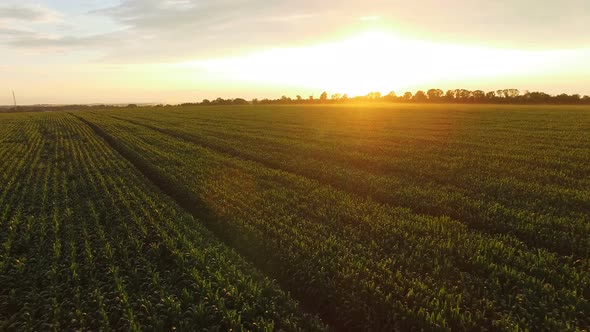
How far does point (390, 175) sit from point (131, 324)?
53.7 ft

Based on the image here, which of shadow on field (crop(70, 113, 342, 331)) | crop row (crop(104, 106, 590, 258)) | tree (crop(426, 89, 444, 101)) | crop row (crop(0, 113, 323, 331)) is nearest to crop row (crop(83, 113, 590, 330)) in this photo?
shadow on field (crop(70, 113, 342, 331))

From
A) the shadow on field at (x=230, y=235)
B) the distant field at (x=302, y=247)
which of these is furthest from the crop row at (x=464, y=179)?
the shadow on field at (x=230, y=235)

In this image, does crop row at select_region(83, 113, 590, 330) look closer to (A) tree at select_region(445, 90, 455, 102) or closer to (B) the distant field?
(B) the distant field

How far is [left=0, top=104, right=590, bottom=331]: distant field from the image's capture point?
8.12 m

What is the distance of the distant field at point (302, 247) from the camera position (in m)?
8.12

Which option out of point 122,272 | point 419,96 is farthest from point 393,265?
point 419,96

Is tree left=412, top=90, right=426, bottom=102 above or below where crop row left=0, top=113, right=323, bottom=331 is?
above

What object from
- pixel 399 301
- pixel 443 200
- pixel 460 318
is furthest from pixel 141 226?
pixel 443 200

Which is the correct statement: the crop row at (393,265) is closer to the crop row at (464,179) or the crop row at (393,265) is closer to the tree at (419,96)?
the crop row at (464,179)

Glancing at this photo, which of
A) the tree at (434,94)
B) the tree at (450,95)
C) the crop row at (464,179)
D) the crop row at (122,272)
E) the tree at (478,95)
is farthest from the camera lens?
the tree at (434,94)

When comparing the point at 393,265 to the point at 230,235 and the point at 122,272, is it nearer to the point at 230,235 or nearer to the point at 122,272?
the point at 230,235

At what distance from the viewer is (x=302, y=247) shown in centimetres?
1117

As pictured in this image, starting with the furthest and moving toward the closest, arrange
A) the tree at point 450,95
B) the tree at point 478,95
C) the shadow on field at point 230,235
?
the tree at point 450,95 < the tree at point 478,95 < the shadow on field at point 230,235

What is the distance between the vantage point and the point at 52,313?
8352 millimetres
